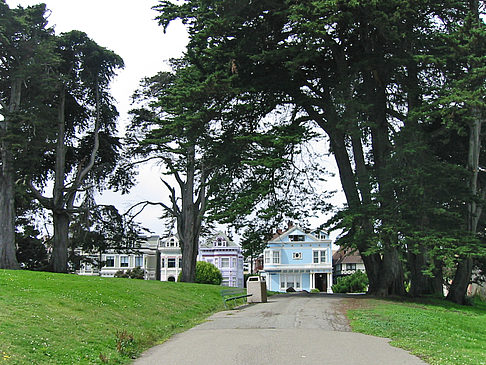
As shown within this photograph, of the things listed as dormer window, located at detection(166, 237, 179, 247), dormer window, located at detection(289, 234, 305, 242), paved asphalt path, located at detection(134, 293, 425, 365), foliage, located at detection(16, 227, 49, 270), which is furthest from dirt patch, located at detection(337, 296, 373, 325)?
dormer window, located at detection(166, 237, 179, 247)

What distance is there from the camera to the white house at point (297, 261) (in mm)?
76500

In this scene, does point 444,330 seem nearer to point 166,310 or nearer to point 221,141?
point 166,310

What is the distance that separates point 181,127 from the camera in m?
26.5

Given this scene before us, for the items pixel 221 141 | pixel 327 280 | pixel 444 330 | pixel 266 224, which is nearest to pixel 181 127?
pixel 221 141

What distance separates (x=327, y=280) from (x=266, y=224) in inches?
2000

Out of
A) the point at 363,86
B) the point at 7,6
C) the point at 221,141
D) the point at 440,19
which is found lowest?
the point at 221,141

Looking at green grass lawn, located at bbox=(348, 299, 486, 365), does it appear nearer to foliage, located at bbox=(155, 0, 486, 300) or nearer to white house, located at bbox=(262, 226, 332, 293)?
foliage, located at bbox=(155, 0, 486, 300)

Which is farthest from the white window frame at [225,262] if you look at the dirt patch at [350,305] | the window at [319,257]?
the dirt patch at [350,305]

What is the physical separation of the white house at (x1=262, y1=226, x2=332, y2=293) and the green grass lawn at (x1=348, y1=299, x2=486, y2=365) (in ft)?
181

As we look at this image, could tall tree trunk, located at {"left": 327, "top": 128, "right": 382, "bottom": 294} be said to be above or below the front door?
above

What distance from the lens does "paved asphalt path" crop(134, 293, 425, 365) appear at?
10.3m

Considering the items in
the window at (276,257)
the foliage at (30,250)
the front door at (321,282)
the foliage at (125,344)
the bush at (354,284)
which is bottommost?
the front door at (321,282)

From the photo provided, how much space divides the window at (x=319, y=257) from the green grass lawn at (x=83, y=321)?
191 ft

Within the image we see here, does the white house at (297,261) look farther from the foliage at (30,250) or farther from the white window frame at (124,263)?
the foliage at (30,250)
